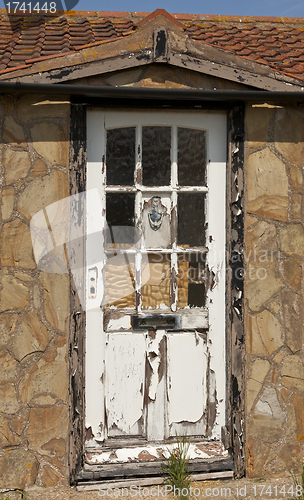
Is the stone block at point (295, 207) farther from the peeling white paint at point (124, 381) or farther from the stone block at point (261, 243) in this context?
the peeling white paint at point (124, 381)

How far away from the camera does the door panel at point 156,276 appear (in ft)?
9.41

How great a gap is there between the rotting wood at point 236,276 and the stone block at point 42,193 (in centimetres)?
130

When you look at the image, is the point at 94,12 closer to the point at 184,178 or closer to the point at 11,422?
the point at 184,178

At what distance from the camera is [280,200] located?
114 inches

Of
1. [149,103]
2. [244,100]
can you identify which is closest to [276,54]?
[244,100]

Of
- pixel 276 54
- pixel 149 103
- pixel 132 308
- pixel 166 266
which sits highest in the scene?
pixel 276 54

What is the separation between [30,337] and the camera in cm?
272

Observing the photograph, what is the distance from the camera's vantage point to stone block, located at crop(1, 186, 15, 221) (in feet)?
8.92

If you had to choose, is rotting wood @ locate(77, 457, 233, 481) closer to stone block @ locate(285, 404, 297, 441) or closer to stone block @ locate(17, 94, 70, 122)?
stone block @ locate(285, 404, 297, 441)

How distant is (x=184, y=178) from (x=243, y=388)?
171 cm

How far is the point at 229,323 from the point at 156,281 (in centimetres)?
66

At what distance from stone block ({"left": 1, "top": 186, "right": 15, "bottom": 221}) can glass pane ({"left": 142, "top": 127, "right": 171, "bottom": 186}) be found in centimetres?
101

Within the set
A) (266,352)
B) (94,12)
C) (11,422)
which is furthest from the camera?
(94,12)

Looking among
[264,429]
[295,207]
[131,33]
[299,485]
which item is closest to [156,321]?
[264,429]
